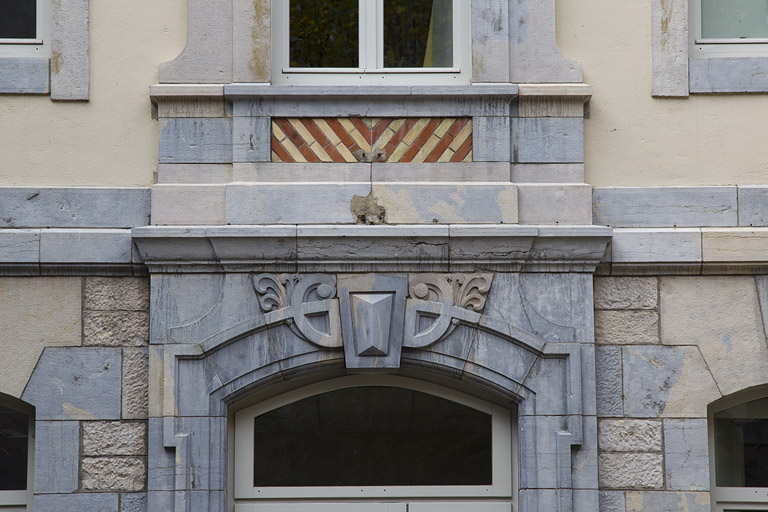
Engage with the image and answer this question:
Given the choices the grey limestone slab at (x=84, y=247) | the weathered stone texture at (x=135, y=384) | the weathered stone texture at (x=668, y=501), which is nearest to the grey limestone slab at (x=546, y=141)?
the weathered stone texture at (x=668, y=501)

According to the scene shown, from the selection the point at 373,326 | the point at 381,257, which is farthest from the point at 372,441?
the point at 381,257

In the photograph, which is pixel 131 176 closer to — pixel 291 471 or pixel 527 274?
pixel 291 471

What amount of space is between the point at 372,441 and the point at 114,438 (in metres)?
1.43

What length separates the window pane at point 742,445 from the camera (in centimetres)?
628

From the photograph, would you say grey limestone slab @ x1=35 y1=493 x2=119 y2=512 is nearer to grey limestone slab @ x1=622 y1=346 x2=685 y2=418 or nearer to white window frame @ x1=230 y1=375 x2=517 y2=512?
white window frame @ x1=230 y1=375 x2=517 y2=512

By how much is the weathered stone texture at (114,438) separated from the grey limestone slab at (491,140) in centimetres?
241

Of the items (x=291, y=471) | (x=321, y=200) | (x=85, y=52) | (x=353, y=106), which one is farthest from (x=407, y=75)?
(x=291, y=471)

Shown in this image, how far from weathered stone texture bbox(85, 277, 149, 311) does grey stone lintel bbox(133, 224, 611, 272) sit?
18 centimetres

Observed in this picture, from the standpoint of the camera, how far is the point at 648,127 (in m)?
6.27

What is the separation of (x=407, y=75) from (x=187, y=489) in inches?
104

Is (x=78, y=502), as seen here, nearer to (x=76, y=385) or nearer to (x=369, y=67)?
(x=76, y=385)

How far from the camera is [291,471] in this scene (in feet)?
20.3

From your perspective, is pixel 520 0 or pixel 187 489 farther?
pixel 520 0

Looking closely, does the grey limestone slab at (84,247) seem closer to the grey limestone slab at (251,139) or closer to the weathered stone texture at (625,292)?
the grey limestone slab at (251,139)
